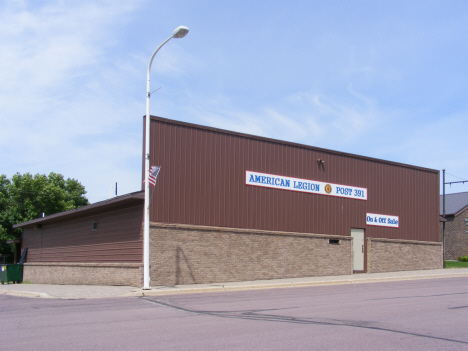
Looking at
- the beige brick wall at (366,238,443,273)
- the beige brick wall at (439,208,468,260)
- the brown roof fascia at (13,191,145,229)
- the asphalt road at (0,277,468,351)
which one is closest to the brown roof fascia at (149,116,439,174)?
the brown roof fascia at (13,191,145,229)

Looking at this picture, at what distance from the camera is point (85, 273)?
24047mm

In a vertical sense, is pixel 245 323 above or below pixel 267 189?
below

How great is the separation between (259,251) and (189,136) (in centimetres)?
644

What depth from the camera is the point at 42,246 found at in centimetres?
3159

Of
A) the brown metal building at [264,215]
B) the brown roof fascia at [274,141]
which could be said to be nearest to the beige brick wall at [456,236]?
the brown metal building at [264,215]

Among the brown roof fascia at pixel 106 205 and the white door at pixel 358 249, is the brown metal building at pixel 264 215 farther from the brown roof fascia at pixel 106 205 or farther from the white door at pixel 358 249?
the brown roof fascia at pixel 106 205

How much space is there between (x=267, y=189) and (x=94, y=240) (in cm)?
910

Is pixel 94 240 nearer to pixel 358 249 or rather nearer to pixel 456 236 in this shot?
pixel 358 249

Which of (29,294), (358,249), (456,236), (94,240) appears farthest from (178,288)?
(456,236)

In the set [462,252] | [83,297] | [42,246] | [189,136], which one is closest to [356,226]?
[189,136]

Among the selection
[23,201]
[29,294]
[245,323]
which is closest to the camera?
[245,323]

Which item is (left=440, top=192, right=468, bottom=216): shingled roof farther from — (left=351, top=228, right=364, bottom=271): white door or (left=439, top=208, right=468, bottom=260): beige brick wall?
(left=351, top=228, right=364, bottom=271): white door

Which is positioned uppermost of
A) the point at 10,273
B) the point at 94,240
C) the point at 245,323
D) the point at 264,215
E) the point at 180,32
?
the point at 180,32

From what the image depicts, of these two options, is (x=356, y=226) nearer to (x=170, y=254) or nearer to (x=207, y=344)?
(x=170, y=254)
